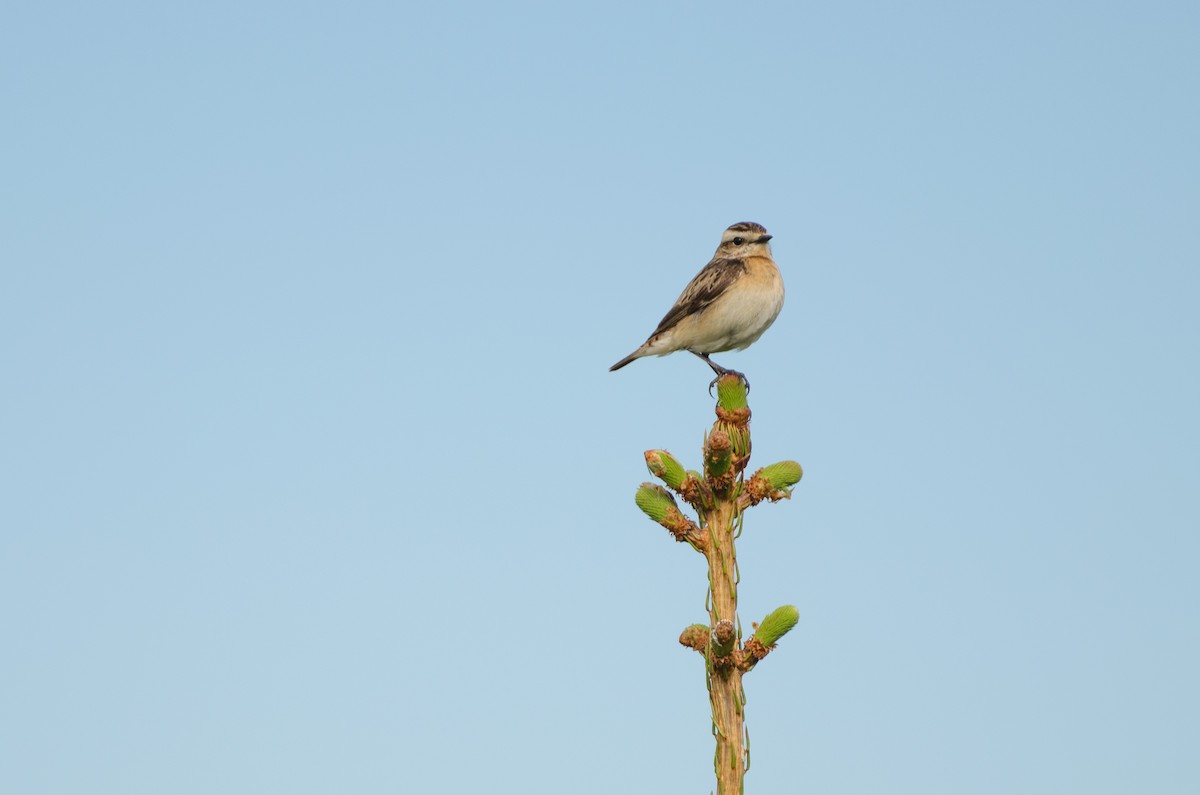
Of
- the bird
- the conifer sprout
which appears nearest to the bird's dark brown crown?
the bird

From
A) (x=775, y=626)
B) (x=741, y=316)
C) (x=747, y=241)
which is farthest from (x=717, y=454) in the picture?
(x=747, y=241)

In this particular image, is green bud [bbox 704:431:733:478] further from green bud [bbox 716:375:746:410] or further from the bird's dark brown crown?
the bird's dark brown crown

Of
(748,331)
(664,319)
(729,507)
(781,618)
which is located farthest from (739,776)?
(664,319)

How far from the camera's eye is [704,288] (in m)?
16.5

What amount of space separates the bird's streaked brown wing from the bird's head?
34cm

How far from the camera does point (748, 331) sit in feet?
52.5

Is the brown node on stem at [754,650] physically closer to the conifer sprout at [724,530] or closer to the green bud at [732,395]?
the conifer sprout at [724,530]

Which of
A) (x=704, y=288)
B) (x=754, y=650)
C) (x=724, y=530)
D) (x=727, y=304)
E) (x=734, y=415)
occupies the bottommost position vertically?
(x=754, y=650)

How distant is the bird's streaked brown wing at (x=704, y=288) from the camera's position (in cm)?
1638

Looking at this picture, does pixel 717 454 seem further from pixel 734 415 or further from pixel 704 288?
pixel 704 288

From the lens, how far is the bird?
1596 cm

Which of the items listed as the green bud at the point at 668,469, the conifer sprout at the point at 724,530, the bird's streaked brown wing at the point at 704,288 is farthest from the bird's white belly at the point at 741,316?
the green bud at the point at 668,469

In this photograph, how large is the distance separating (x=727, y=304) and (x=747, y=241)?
5.87ft

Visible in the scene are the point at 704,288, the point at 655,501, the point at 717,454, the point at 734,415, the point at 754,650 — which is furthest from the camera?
the point at 704,288
